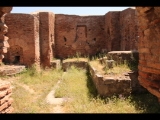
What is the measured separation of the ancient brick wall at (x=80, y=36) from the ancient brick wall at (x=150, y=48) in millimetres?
13685

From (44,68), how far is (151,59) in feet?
39.9

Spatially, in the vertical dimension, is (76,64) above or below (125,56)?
below

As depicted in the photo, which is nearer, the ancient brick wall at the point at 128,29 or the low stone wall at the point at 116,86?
the low stone wall at the point at 116,86

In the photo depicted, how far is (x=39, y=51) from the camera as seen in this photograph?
14.1 m

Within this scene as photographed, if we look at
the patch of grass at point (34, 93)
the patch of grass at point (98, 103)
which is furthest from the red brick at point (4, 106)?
the patch of grass at point (98, 103)

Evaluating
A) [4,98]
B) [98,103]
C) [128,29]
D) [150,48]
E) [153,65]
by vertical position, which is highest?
[128,29]

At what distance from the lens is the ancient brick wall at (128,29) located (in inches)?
482

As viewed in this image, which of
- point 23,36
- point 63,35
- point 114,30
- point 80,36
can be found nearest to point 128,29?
point 114,30

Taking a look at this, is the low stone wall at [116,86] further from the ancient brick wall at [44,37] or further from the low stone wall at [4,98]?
the ancient brick wall at [44,37]

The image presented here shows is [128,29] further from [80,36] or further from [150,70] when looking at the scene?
[150,70]

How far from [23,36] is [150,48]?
11.4m

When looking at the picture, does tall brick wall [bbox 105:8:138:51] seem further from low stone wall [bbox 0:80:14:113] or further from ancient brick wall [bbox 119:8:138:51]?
low stone wall [bbox 0:80:14:113]

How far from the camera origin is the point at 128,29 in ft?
42.8
